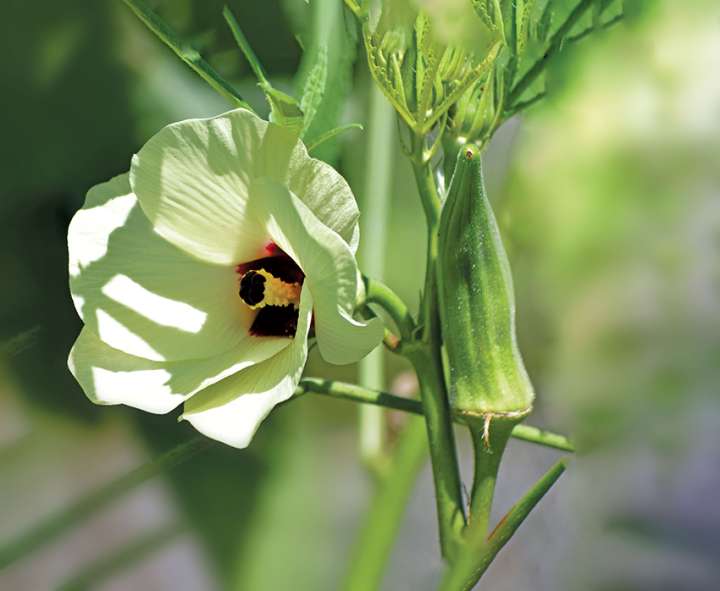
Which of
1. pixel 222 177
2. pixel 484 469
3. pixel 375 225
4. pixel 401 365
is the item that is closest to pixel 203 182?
pixel 222 177

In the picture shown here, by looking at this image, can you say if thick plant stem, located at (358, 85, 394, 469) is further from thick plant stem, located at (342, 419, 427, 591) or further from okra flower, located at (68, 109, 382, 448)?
okra flower, located at (68, 109, 382, 448)

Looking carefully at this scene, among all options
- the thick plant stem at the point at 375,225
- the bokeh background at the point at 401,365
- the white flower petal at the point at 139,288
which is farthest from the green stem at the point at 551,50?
the bokeh background at the point at 401,365

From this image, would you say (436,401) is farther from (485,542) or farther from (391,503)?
(391,503)

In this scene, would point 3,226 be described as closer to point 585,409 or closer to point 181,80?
point 181,80

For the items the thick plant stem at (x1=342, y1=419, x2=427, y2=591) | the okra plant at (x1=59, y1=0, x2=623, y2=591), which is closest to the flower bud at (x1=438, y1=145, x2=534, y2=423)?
the okra plant at (x1=59, y1=0, x2=623, y2=591)

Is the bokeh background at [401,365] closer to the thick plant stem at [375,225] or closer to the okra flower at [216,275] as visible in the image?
the thick plant stem at [375,225]

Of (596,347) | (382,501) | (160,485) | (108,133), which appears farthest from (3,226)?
(596,347)
